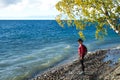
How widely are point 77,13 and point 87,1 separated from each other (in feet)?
5.20

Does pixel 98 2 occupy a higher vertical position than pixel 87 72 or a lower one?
higher

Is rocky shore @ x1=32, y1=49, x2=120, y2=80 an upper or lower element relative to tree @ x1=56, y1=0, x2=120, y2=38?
lower

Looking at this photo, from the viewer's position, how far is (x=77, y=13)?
22.7 meters

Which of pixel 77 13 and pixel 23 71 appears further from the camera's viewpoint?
pixel 23 71

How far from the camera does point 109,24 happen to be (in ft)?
73.4

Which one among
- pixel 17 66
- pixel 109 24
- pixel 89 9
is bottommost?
pixel 17 66

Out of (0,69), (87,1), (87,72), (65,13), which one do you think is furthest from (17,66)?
(87,1)

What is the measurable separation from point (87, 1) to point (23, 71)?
57.6 ft

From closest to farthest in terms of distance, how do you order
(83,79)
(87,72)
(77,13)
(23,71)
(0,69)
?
(77,13) → (83,79) → (87,72) → (23,71) → (0,69)

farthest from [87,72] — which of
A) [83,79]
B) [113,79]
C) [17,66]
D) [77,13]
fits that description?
[17,66]

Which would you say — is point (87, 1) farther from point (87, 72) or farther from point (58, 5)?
point (87, 72)

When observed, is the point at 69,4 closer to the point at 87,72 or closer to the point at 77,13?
the point at 77,13

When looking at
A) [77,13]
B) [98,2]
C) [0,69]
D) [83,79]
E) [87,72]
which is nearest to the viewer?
[98,2]

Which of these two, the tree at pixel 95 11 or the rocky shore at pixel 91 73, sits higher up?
the tree at pixel 95 11
